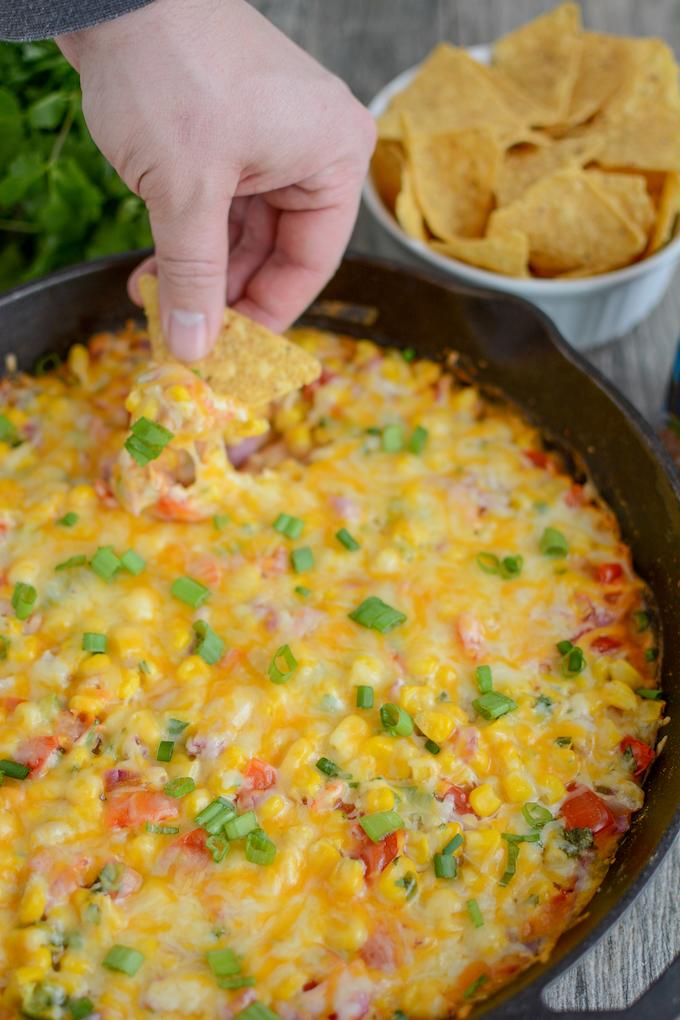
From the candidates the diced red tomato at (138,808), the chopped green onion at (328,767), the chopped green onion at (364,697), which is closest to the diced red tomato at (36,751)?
the diced red tomato at (138,808)

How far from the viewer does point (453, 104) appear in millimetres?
4148

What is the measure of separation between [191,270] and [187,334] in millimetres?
251

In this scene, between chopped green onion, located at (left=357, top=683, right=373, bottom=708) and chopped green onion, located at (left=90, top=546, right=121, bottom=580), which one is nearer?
chopped green onion, located at (left=357, top=683, right=373, bottom=708)

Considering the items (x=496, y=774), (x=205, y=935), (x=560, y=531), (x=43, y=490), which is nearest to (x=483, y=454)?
(x=560, y=531)

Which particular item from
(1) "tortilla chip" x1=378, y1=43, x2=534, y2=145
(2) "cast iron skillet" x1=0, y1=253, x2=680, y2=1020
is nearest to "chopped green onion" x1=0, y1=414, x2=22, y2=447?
(2) "cast iron skillet" x1=0, y1=253, x2=680, y2=1020

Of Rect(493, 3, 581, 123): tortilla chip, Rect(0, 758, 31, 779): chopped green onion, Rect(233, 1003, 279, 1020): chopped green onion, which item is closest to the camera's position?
Rect(233, 1003, 279, 1020): chopped green onion

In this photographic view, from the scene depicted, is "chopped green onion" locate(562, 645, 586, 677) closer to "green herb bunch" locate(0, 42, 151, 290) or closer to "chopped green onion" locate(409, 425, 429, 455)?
"chopped green onion" locate(409, 425, 429, 455)

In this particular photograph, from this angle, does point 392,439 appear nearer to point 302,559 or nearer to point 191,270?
point 302,559

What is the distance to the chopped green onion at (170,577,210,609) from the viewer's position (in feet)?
9.43

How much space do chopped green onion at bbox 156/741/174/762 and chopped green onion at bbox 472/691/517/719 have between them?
742 millimetres

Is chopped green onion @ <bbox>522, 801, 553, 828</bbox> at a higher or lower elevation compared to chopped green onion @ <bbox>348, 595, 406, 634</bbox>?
lower

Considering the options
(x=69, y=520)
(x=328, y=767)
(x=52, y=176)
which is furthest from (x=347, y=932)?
(x=52, y=176)

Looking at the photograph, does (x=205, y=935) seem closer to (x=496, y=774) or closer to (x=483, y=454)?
(x=496, y=774)

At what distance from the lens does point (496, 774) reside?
8.66ft
